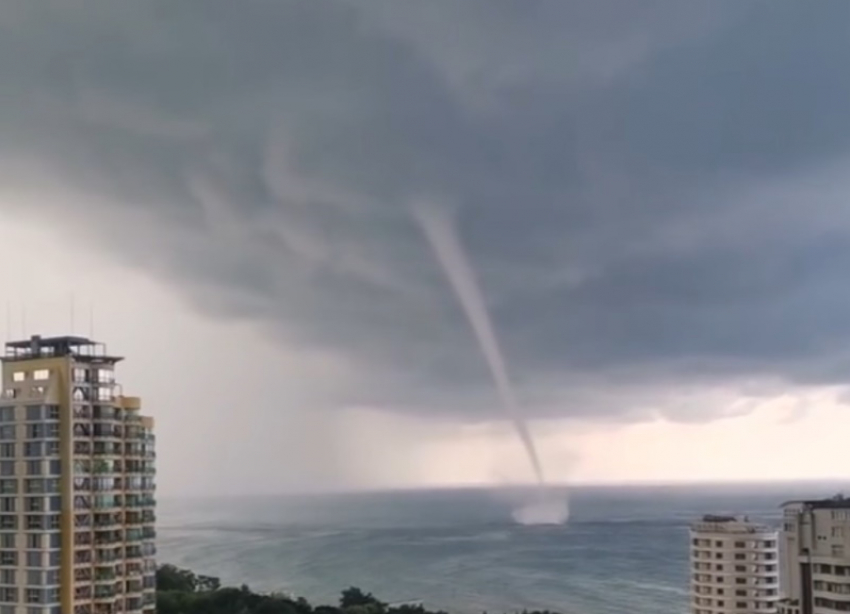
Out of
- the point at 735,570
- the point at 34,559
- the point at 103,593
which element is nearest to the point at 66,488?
the point at 34,559

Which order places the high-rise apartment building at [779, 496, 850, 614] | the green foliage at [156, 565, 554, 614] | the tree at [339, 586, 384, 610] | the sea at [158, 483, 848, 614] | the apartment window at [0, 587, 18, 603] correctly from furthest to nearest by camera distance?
the sea at [158, 483, 848, 614] < the tree at [339, 586, 384, 610] < the green foliage at [156, 565, 554, 614] < the apartment window at [0, 587, 18, 603] < the high-rise apartment building at [779, 496, 850, 614]

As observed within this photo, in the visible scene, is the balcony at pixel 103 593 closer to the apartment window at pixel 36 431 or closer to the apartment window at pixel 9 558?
the apartment window at pixel 9 558

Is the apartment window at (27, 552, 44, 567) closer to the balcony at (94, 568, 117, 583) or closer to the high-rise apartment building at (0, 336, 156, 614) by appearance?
the high-rise apartment building at (0, 336, 156, 614)

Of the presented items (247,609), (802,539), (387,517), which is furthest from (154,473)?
(387,517)

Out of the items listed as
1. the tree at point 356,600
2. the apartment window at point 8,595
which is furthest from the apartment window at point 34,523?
the tree at point 356,600

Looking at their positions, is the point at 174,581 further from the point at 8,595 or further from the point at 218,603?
the point at 8,595

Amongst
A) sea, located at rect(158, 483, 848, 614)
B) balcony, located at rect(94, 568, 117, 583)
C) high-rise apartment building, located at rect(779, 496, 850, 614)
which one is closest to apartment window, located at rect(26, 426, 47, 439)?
balcony, located at rect(94, 568, 117, 583)
